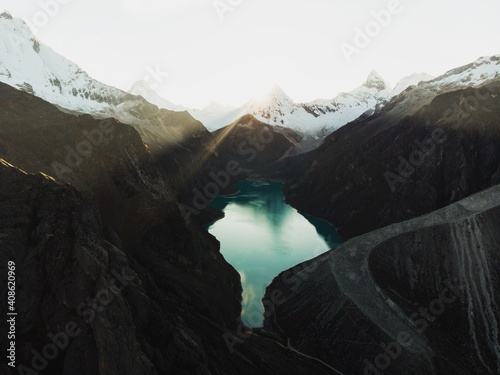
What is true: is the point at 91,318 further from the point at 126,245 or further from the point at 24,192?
the point at 126,245

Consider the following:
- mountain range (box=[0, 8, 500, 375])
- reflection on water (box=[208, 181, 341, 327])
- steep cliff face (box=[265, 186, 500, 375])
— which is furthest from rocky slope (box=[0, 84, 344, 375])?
reflection on water (box=[208, 181, 341, 327])

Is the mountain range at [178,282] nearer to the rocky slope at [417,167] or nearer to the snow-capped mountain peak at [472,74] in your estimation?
the rocky slope at [417,167]

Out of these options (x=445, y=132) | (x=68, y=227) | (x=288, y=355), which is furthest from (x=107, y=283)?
(x=445, y=132)

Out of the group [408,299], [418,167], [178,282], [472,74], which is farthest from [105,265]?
[472,74]

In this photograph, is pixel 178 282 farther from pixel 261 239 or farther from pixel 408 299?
pixel 261 239

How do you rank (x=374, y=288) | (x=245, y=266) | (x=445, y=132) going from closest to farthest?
(x=374, y=288)
(x=245, y=266)
(x=445, y=132)

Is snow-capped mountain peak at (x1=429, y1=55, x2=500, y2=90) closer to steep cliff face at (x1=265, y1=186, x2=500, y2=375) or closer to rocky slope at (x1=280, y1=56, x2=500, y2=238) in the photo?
rocky slope at (x1=280, y1=56, x2=500, y2=238)
